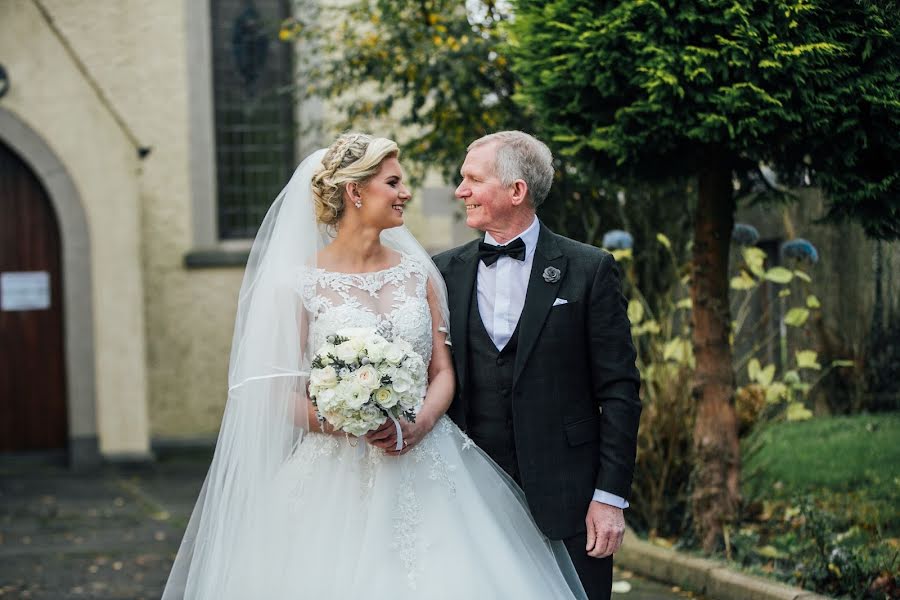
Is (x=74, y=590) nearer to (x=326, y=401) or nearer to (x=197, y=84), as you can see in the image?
(x=326, y=401)

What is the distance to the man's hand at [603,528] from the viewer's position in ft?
13.0

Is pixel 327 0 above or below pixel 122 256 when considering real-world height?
above

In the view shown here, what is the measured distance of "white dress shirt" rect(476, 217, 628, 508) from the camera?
4109 millimetres

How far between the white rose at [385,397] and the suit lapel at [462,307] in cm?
41

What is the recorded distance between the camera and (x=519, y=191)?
13.4 ft

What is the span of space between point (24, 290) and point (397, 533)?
956cm

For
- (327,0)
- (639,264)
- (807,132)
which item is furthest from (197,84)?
(807,132)

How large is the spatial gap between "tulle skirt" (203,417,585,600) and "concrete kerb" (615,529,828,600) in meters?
2.07

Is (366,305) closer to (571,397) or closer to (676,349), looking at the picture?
(571,397)

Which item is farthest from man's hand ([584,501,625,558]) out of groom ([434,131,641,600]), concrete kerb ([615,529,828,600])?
concrete kerb ([615,529,828,600])

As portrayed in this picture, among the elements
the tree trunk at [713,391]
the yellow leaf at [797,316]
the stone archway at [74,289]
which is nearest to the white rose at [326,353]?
the tree trunk at [713,391]

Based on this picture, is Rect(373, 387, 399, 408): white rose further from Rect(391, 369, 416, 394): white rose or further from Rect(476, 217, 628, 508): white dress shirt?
Rect(476, 217, 628, 508): white dress shirt

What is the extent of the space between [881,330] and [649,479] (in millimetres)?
1916

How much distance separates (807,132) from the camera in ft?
17.8
